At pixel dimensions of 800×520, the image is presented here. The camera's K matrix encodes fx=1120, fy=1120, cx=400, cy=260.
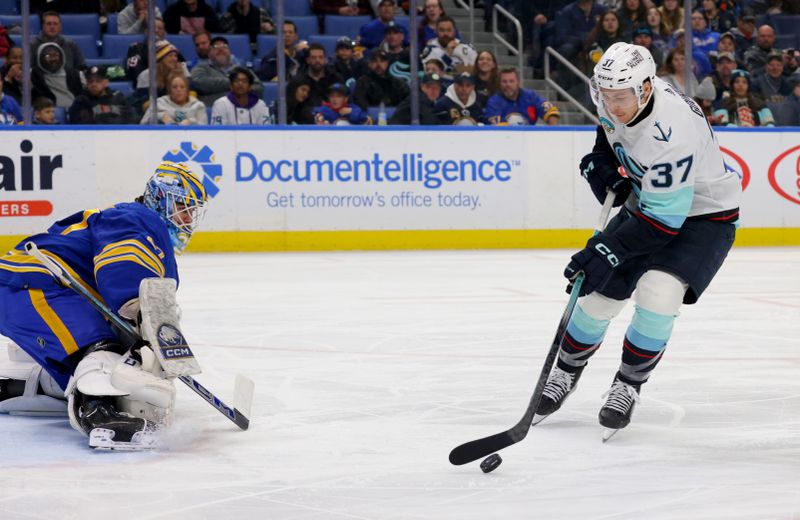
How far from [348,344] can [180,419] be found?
141cm

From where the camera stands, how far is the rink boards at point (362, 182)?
27.7 feet

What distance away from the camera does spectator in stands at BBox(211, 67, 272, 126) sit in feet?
28.4

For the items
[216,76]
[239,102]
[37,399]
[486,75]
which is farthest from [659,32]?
[37,399]

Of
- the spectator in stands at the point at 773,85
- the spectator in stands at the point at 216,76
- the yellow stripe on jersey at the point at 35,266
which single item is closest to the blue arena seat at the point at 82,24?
the spectator in stands at the point at 216,76

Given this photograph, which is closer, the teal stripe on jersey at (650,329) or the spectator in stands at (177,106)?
the teal stripe on jersey at (650,329)

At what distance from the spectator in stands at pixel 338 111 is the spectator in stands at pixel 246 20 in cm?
69

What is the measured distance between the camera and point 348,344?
4.28 metres

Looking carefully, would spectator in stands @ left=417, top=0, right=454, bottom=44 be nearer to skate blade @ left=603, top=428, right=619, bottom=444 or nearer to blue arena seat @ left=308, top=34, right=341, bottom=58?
blue arena seat @ left=308, top=34, right=341, bottom=58

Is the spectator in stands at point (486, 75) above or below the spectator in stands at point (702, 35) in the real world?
below

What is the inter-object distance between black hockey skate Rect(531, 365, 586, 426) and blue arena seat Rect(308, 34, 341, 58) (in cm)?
626

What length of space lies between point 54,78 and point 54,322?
6.04m

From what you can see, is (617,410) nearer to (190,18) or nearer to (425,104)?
(425,104)

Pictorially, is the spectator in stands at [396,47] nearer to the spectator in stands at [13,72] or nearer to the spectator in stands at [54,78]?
the spectator in stands at [54,78]

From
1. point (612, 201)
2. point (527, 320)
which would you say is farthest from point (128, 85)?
point (612, 201)
